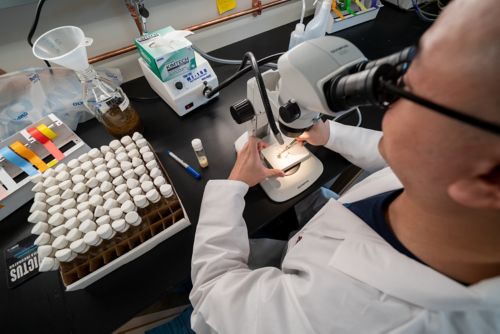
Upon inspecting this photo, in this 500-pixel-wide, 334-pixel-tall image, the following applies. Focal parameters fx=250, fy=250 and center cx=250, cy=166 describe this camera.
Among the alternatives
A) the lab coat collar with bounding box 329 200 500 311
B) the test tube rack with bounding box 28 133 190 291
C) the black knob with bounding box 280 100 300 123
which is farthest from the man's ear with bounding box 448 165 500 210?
the test tube rack with bounding box 28 133 190 291

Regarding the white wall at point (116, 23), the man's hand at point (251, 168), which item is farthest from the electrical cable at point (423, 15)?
the man's hand at point (251, 168)

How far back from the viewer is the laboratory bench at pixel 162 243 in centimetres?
61

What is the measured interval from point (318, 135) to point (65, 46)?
870 millimetres

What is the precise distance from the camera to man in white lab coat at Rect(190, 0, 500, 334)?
11.9 inches

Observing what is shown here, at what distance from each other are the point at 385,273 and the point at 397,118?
0.28 m

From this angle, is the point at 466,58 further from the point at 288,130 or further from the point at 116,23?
the point at 116,23

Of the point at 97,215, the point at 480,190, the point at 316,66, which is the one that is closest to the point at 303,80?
the point at 316,66

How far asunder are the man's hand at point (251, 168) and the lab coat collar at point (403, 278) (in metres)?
0.31

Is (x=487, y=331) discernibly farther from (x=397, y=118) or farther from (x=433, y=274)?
(x=397, y=118)

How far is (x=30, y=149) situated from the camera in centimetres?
80

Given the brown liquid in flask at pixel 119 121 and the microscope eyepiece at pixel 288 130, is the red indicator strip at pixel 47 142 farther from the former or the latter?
the microscope eyepiece at pixel 288 130

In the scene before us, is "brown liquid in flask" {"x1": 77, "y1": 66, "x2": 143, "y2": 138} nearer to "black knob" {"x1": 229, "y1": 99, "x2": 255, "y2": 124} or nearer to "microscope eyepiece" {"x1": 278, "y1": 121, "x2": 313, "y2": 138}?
"black knob" {"x1": 229, "y1": 99, "x2": 255, "y2": 124}

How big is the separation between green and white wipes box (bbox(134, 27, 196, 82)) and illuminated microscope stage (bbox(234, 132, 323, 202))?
1.45ft

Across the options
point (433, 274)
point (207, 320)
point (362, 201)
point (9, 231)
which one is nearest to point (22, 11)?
point (9, 231)
